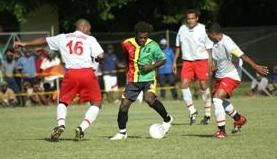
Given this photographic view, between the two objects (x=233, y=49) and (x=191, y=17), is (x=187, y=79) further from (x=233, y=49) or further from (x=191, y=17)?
(x=233, y=49)

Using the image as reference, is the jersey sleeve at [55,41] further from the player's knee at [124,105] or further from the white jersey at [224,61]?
the white jersey at [224,61]

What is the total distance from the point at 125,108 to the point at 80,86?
0.85 meters

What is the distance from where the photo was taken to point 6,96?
27.7 m

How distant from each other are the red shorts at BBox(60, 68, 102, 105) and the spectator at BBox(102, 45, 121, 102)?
15.2m

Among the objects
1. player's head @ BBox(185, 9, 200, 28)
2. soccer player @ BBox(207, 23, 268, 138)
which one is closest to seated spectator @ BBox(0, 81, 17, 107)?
player's head @ BBox(185, 9, 200, 28)

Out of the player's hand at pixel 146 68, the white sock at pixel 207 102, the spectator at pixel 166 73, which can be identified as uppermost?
the player's hand at pixel 146 68

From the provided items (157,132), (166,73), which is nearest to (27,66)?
(166,73)

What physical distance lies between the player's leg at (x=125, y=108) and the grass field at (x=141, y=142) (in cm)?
24

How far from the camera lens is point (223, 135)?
44.9 feet

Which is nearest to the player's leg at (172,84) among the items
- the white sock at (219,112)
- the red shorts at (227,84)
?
the red shorts at (227,84)

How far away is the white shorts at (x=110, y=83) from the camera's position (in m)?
29.3

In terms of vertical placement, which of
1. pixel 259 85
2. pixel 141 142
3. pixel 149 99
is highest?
pixel 149 99

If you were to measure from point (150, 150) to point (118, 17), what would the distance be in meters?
27.3

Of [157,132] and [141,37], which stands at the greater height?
[141,37]
